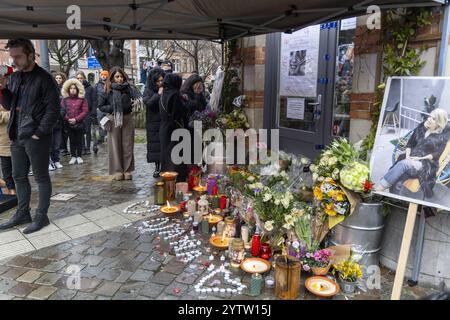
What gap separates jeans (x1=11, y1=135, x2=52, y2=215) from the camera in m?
4.04

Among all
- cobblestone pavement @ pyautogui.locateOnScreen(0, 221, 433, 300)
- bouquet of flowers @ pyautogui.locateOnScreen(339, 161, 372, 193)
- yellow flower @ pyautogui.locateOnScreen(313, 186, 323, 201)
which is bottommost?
cobblestone pavement @ pyautogui.locateOnScreen(0, 221, 433, 300)

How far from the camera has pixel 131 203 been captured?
5.30 m

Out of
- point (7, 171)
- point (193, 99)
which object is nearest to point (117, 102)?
point (193, 99)

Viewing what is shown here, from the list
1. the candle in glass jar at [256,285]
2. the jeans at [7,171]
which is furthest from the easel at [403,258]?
the jeans at [7,171]

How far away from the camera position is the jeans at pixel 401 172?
9.38ft

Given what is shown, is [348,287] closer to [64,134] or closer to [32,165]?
[32,165]

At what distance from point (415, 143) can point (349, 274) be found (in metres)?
1.21

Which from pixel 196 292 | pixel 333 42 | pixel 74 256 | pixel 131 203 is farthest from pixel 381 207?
pixel 131 203

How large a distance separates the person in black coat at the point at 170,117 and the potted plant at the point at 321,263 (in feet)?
10.9

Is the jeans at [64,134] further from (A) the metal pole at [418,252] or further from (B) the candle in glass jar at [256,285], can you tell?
(A) the metal pole at [418,252]

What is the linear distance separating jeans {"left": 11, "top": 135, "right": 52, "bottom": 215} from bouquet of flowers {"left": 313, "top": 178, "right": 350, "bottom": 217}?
301 centimetres

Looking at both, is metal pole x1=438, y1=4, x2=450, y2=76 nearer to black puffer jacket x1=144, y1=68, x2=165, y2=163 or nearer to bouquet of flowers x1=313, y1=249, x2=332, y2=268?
bouquet of flowers x1=313, y1=249, x2=332, y2=268

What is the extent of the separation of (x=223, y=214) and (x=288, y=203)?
122 cm

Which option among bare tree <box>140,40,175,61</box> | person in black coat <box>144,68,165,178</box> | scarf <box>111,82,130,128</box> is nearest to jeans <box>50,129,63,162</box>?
scarf <box>111,82,130,128</box>
